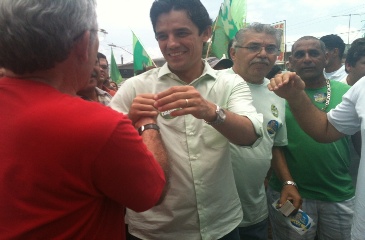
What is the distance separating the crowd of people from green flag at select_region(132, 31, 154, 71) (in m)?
4.46

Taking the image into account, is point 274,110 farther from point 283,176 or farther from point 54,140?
point 54,140

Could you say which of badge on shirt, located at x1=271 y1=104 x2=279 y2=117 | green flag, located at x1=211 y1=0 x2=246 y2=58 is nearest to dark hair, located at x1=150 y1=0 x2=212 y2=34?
badge on shirt, located at x1=271 y1=104 x2=279 y2=117

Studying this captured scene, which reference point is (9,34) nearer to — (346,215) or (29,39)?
(29,39)

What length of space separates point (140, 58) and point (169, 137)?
6524 millimetres

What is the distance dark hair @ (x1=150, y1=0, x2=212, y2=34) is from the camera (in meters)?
1.80

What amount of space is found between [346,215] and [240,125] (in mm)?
1691

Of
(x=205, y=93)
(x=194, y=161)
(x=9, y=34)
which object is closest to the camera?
(x=9, y=34)

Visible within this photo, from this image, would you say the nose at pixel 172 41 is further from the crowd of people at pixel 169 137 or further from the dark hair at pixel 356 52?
the dark hair at pixel 356 52

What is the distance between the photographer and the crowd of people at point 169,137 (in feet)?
2.92

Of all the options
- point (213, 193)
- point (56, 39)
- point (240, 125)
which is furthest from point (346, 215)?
point (56, 39)

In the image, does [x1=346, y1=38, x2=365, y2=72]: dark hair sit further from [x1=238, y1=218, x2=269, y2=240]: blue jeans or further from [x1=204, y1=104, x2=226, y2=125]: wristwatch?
[x1=204, y1=104, x2=226, y2=125]: wristwatch

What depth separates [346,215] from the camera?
8.50 feet

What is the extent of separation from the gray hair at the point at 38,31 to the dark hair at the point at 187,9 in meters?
0.90

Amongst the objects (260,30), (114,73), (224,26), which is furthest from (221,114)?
(114,73)
